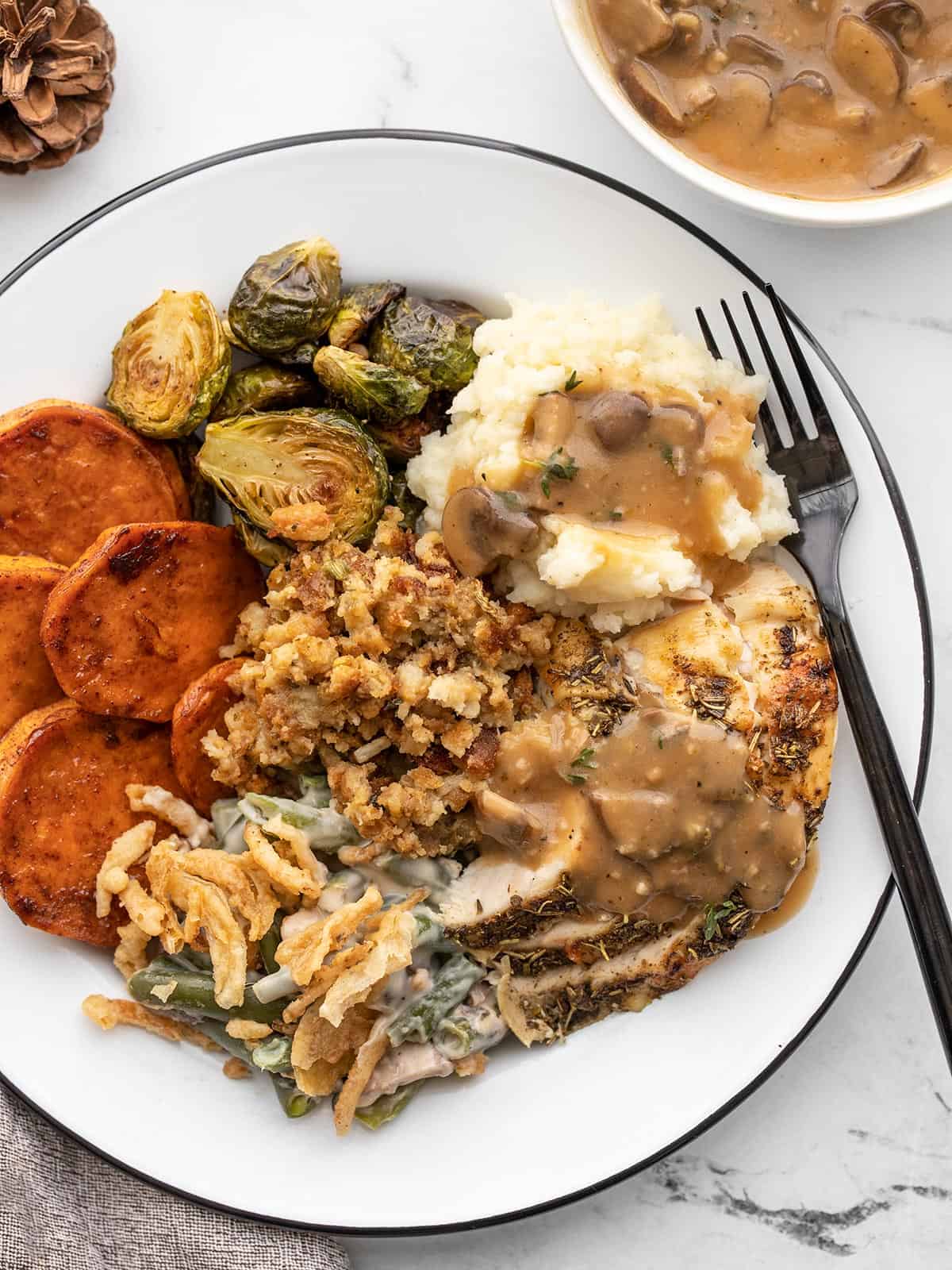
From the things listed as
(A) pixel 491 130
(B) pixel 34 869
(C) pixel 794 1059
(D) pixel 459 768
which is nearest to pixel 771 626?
(D) pixel 459 768

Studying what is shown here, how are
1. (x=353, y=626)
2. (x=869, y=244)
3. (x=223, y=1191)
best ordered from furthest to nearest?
(x=869, y=244)
(x=223, y=1191)
(x=353, y=626)

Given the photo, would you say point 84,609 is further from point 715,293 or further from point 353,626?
point 715,293

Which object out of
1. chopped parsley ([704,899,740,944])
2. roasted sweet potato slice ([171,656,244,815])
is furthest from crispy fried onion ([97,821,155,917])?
chopped parsley ([704,899,740,944])

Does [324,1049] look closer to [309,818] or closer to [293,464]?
[309,818]

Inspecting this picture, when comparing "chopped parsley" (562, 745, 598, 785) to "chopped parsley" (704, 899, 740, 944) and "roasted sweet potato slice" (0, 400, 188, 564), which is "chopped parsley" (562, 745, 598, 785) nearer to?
"chopped parsley" (704, 899, 740, 944)

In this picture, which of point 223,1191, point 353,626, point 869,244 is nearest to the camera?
point 353,626

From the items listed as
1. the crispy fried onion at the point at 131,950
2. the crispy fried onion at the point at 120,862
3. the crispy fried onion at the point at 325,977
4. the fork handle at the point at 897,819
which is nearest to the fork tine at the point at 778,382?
the fork handle at the point at 897,819
